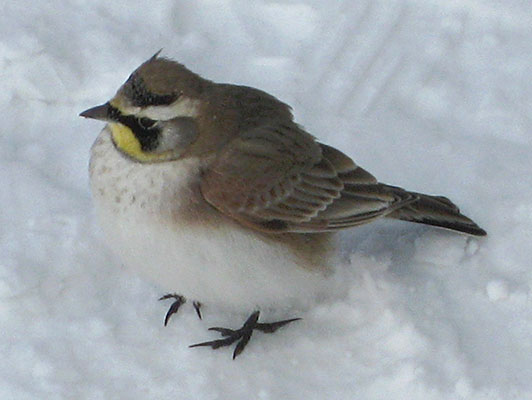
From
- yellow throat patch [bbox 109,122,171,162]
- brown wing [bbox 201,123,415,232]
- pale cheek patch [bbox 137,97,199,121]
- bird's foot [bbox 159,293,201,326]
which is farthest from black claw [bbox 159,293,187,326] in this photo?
pale cheek patch [bbox 137,97,199,121]

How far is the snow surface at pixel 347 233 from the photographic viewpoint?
4812 mm

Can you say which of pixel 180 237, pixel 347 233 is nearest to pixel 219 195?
pixel 180 237

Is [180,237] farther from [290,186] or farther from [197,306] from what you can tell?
[197,306]

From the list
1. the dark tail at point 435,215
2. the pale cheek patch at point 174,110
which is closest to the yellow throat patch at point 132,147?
the pale cheek patch at point 174,110

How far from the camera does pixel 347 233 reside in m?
5.48

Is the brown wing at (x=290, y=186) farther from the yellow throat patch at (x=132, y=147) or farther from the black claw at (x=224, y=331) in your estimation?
the black claw at (x=224, y=331)

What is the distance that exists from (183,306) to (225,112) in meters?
0.94

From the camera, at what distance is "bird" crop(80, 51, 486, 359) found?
457 cm

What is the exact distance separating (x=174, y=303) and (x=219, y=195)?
2.50 ft

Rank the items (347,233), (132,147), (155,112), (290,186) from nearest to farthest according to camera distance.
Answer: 1. (155,112)
2. (132,147)
3. (290,186)
4. (347,233)

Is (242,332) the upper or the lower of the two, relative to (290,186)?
lower

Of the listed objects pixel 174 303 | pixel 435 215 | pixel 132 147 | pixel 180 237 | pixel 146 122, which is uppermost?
pixel 435 215

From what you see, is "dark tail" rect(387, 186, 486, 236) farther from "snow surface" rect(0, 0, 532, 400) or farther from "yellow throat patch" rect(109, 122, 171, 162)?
"yellow throat patch" rect(109, 122, 171, 162)

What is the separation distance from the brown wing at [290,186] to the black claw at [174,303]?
0.66 meters
